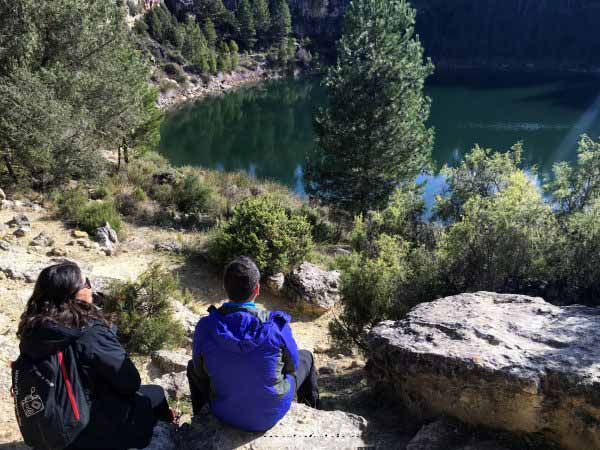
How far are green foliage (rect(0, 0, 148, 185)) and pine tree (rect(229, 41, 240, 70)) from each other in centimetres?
4833

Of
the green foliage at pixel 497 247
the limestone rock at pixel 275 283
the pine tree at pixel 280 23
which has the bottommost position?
the limestone rock at pixel 275 283

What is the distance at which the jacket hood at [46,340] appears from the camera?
2.56 meters

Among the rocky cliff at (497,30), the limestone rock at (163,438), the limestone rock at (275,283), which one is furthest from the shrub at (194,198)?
the rocky cliff at (497,30)

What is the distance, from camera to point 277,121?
4131 cm

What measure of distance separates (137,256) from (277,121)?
33.5 m

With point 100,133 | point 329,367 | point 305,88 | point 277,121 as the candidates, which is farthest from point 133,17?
point 329,367

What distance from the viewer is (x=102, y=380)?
2811mm

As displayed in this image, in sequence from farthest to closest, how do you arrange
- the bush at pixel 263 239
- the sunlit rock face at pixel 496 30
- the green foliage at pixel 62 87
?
the sunlit rock face at pixel 496 30, the green foliage at pixel 62 87, the bush at pixel 263 239

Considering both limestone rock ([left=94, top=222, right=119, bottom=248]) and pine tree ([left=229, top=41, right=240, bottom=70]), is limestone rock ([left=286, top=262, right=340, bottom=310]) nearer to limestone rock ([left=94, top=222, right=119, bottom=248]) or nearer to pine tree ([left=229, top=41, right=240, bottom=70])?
limestone rock ([left=94, top=222, right=119, bottom=248])

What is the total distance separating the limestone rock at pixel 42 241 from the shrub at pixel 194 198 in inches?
183

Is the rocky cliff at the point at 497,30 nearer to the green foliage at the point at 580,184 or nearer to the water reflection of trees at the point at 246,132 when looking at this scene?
the water reflection of trees at the point at 246,132

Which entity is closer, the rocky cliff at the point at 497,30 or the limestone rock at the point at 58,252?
the limestone rock at the point at 58,252

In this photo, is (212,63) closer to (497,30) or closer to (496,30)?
(496,30)

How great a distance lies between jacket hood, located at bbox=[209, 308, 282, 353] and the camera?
2.96 metres
